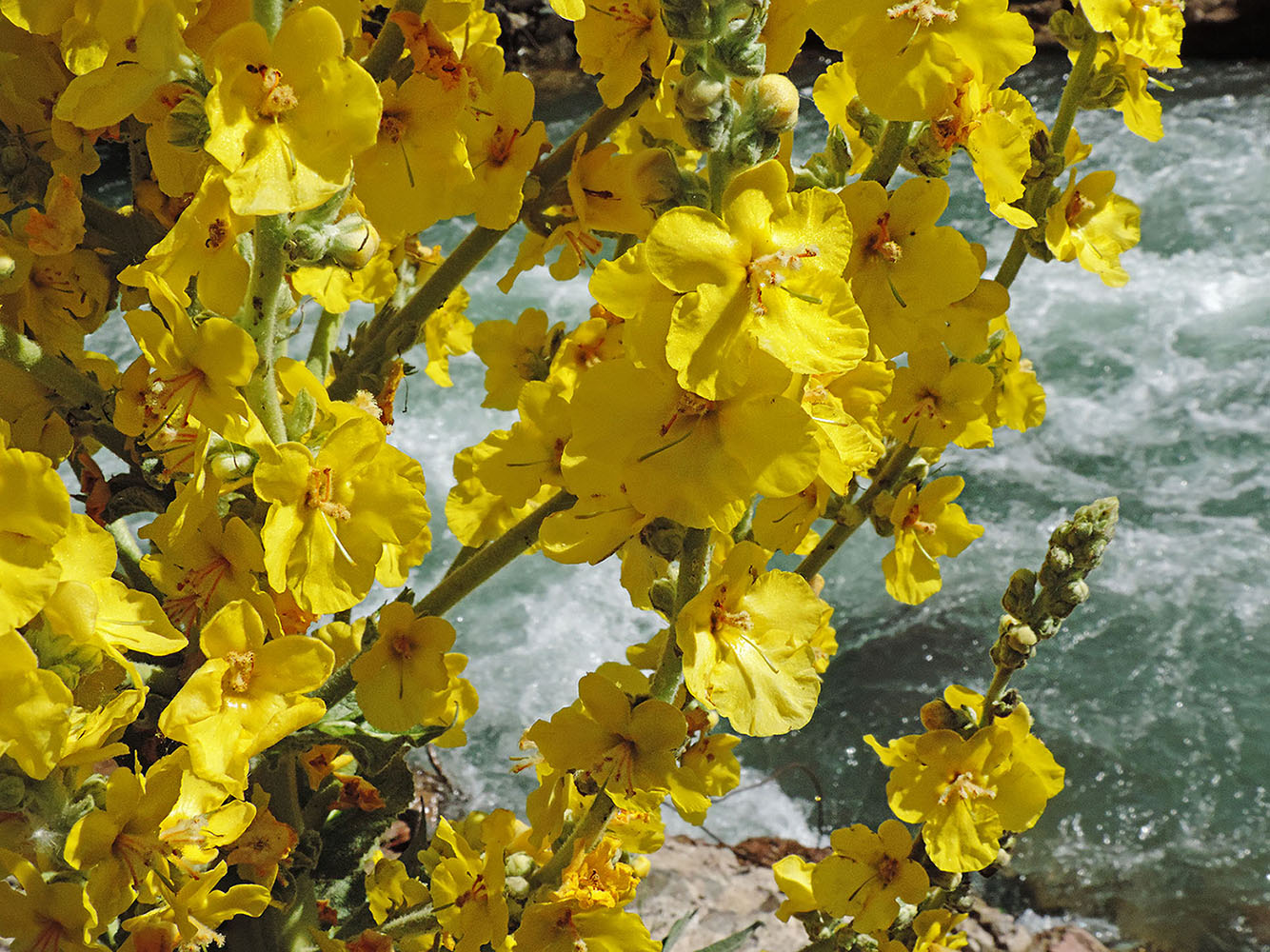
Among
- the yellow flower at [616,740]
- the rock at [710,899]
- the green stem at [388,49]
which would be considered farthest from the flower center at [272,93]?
the rock at [710,899]

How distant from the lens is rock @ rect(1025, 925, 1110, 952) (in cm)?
205

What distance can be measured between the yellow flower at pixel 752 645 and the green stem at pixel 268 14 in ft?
1.30

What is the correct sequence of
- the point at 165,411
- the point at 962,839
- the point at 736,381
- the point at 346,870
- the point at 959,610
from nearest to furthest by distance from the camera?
the point at 736,381 < the point at 165,411 < the point at 962,839 < the point at 346,870 < the point at 959,610

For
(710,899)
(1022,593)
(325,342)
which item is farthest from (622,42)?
(710,899)

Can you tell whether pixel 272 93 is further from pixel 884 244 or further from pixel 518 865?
pixel 518 865

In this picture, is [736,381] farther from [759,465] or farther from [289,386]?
[289,386]

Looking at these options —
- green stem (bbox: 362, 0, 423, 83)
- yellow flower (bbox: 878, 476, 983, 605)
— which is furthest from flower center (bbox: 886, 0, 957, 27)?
yellow flower (bbox: 878, 476, 983, 605)

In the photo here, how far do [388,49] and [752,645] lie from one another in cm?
48

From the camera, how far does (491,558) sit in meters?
0.90

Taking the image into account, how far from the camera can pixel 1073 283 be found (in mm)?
4293

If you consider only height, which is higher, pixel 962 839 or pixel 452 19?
pixel 452 19

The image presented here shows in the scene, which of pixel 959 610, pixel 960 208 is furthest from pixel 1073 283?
pixel 959 610

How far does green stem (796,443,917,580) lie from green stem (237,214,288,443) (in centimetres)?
47

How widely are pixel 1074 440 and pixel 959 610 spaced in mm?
849
